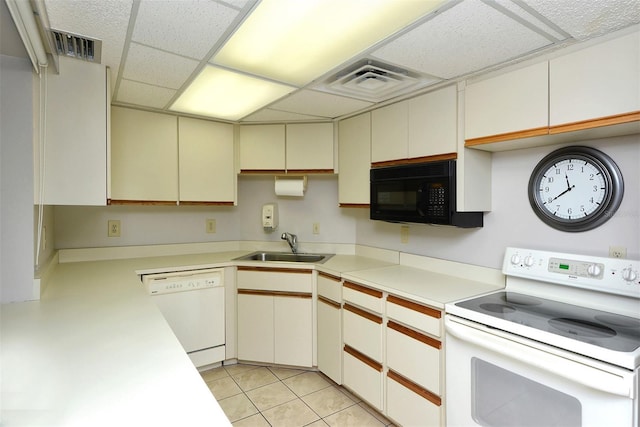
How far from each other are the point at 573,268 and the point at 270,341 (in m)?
2.10

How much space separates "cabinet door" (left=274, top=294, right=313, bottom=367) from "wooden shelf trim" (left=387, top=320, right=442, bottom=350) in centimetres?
84

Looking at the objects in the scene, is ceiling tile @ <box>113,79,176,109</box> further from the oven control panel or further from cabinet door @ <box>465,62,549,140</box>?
the oven control panel

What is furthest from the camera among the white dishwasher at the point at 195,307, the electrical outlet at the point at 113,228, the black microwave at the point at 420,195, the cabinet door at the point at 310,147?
the cabinet door at the point at 310,147

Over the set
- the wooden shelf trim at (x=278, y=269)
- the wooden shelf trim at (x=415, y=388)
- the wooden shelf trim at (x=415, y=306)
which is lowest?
the wooden shelf trim at (x=415, y=388)

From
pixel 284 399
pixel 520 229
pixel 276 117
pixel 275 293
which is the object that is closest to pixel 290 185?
pixel 276 117

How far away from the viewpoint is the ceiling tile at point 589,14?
120 cm

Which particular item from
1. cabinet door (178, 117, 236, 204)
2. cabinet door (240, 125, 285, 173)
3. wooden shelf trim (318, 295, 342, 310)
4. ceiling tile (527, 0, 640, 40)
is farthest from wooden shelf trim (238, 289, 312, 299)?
ceiling tile (527, 0, 640, 40)

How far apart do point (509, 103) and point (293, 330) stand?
2.11 metres

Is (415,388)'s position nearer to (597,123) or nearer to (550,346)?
(550,346)

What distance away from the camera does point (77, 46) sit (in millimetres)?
1597

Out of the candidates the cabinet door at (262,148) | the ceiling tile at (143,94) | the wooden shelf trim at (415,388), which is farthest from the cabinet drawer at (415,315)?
the ceiling tile at (143,94)

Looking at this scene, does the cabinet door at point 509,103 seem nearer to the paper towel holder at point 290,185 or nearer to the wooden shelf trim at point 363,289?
the wooden shelf trim at point 363,289

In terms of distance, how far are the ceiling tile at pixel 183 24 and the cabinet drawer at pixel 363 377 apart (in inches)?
78.6

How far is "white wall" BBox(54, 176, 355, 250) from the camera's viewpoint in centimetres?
278
